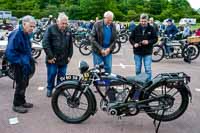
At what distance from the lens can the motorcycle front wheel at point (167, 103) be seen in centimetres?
637

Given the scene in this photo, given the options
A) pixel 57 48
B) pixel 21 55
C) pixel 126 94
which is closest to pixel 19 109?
pixel 21 55

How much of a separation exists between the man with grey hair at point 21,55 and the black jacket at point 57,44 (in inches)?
27.9

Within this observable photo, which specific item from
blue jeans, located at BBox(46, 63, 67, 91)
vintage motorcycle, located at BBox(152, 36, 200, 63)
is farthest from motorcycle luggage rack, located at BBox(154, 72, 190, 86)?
vintage motorcycle, located at BBox(152, 36, 200, 63)

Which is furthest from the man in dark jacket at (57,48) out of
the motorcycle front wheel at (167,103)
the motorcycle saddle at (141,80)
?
the motorcycle front wheel at (167,103)

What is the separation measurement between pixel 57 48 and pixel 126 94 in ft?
7.23

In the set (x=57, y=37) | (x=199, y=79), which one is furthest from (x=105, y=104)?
(x=199, y=79)

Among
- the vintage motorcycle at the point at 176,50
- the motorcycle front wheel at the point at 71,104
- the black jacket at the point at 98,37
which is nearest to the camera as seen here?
the motorcycle front wheel at the point at 71,104

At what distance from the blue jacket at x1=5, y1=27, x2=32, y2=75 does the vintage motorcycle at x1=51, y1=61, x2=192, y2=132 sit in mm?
943

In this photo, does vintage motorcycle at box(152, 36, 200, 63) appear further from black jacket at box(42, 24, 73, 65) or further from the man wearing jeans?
black jacket at box(42, 24, 73, 65)

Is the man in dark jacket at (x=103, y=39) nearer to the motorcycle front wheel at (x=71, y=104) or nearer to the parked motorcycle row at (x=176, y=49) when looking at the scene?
the motorcycle front wheel at (x=71, y=104)

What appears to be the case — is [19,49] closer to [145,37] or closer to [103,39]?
[103,39]

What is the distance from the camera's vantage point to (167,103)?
6402 millimetres

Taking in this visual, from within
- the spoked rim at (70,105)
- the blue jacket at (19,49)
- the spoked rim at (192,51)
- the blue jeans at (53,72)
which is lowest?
the spoked rim at (70,105)

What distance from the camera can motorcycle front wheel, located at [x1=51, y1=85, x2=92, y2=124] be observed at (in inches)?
256
